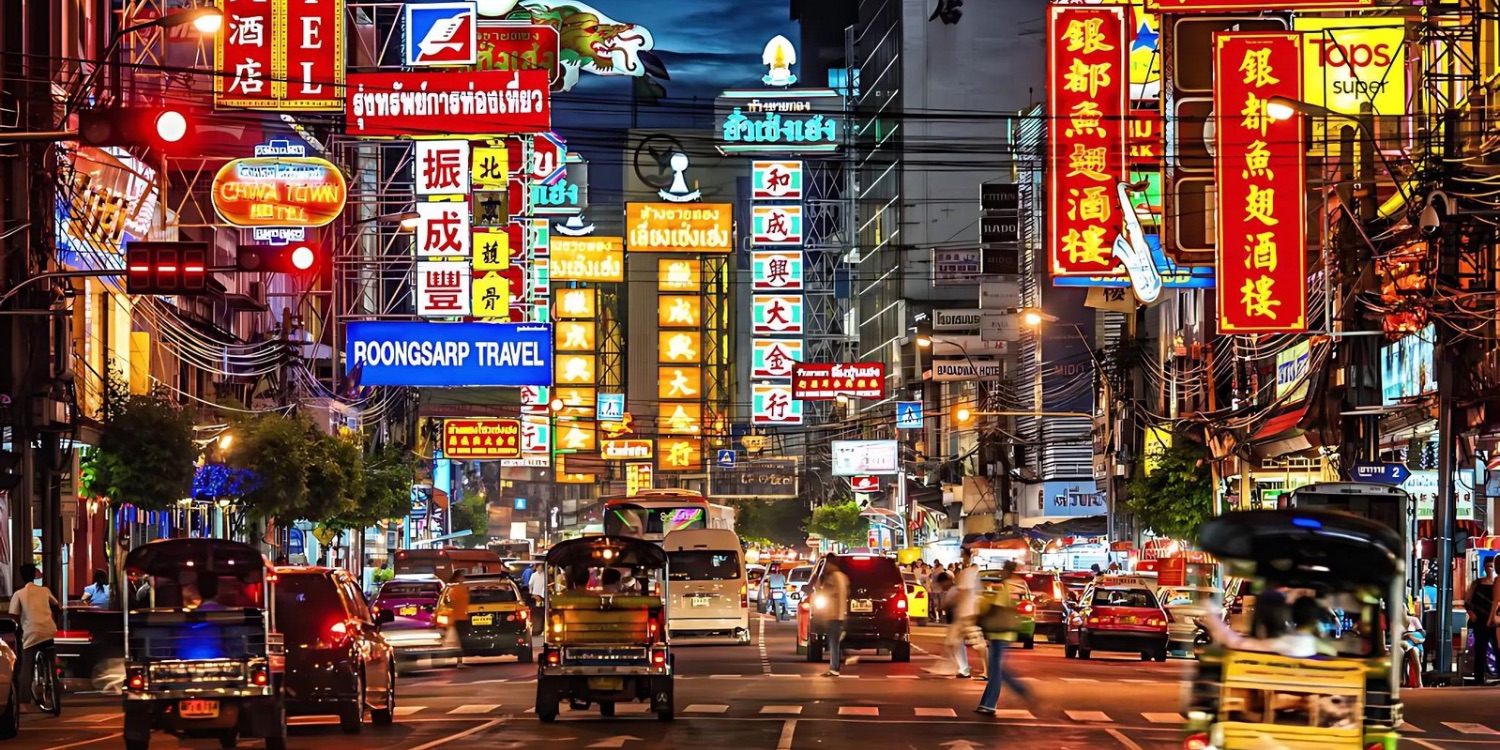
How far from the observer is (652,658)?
82.4 ft

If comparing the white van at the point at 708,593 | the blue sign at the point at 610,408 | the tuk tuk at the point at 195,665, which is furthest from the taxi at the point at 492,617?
the blue sign at the point at 610,408

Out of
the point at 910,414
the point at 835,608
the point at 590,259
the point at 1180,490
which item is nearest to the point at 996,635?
the point at 835,608

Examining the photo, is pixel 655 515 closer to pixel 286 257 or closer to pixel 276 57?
pixel 286 257

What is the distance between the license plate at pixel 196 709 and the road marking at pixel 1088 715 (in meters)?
10.2

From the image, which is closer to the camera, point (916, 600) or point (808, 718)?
point (808, 718)

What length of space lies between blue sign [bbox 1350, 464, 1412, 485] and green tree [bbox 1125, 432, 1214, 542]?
21.6 meters

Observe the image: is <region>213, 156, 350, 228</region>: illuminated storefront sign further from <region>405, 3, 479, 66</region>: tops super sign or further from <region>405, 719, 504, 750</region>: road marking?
<region>405, 719, 504, 750</region>: road marking

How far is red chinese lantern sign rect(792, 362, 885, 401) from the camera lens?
258 feet

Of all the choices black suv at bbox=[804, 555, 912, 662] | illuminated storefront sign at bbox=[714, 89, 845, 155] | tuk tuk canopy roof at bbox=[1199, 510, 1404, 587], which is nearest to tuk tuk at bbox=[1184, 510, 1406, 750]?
tuk tuk canopy roof at bbox=[1199, 510, 1404, 587]

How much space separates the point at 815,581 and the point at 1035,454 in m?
55.4

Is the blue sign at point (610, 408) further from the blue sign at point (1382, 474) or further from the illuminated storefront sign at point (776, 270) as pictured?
the blue sign at point (1382, 474)

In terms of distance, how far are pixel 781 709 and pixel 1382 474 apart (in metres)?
13.5

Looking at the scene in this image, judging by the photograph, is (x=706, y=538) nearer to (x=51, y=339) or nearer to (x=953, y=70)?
(x=51, y=339)

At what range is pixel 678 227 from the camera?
97812mm
